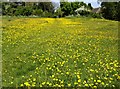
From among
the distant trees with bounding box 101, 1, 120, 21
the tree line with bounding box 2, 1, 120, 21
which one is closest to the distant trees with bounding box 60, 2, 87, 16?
the tree line with bounding box 2, 1, 120, 21

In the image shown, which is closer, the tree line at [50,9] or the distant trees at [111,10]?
the distant trees at [111,10]

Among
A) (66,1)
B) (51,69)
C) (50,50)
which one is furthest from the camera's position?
(66,1)

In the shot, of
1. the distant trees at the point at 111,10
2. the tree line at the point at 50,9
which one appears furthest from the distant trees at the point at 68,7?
the distant trees at the point at 111,10

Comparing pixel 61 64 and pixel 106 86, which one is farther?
pixel 61 64

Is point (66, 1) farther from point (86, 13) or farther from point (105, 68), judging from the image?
point (105, 68)

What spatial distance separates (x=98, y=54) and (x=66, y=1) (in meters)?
77.1

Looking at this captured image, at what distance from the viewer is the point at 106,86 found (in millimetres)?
7539

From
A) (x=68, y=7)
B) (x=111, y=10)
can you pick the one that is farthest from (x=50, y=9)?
(x=111, y=10)

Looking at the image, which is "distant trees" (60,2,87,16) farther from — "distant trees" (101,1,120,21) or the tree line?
"distant trees" (101,1,120,21)

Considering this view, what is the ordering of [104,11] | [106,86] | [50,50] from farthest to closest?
[104,11], [50,50], [106,86]

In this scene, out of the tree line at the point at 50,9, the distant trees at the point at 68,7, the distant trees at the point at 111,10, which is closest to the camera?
the distant trees at the point at 111,10

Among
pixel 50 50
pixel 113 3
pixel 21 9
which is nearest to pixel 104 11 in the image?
pixel 113 3

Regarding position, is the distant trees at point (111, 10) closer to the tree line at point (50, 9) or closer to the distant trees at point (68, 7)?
the tree line at point (50, 9)

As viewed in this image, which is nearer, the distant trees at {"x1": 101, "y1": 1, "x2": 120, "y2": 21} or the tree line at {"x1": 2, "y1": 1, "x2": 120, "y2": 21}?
the distant trees at {"x1": 101, "y1": 1, "x2": 120, "y2": 21}
